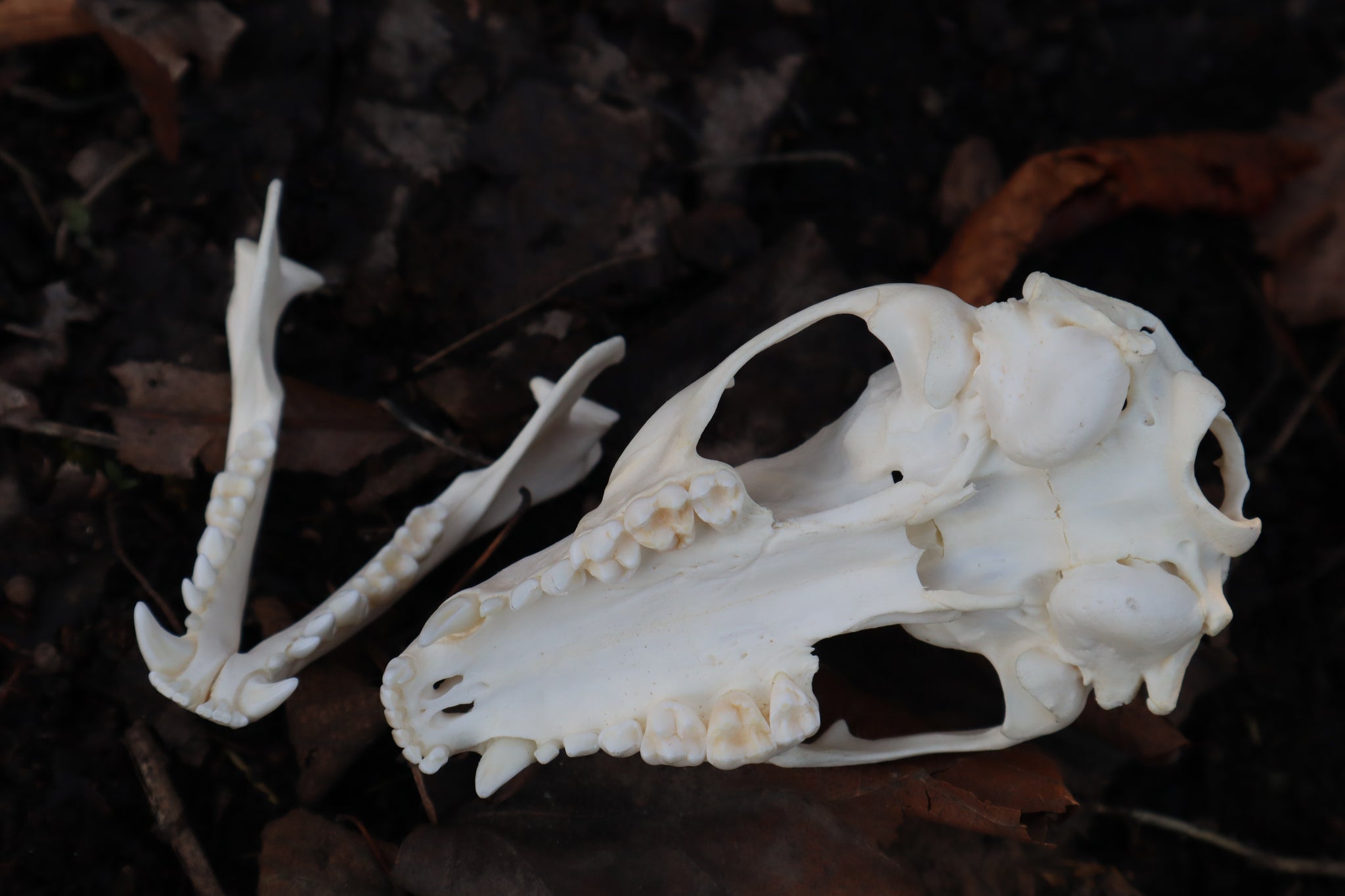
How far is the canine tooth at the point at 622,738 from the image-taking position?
1406mm

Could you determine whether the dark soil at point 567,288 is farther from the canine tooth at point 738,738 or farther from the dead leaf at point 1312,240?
the canine tooth at point 738,738

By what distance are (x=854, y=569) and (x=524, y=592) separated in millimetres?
524

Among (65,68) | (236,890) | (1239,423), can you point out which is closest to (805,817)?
(236,890)

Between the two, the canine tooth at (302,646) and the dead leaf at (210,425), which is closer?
the canine tooth at (302,646)

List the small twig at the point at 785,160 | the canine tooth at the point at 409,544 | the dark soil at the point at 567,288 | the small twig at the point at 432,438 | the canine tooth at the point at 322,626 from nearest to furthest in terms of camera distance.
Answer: the canine tooth at the point at 322,626
the canine tooth at the point at 409,544
the dark soil at the point at 567,288
the small twig at the point at 432,438
the small twig at the point at 785,160

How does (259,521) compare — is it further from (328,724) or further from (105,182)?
(105,182)

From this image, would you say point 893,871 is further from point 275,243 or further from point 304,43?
point 304,43

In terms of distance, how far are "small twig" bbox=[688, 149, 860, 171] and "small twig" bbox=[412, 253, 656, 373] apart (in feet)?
1.05

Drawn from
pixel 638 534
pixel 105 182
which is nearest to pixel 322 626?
pixel 638 534

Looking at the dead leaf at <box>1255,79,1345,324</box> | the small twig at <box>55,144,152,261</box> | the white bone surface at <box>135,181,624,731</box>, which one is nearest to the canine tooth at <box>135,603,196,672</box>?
the white bone surface at <box>135,181,624,731</box>

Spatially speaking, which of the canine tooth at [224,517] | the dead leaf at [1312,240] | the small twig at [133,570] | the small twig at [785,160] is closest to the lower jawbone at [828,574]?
the canine tooth at [224,517]

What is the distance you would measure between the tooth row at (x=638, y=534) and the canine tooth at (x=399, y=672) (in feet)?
0.50

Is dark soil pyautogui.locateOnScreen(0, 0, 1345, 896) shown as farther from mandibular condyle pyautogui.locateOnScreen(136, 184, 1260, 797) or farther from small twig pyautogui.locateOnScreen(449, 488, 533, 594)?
mandibular condyle pyautogui.locateOnScreen(136, 184, 1260, 797)

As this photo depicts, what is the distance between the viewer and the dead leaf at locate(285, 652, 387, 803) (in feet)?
5.81
